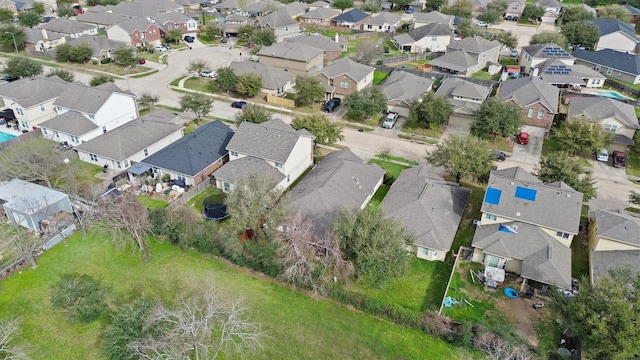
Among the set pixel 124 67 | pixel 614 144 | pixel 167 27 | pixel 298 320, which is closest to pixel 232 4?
pixel 167 27

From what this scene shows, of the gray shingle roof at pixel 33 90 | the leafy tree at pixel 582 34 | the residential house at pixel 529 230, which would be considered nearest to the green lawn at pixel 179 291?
the residential house at pixel 529 230

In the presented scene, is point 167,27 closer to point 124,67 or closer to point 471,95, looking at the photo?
point 124,67

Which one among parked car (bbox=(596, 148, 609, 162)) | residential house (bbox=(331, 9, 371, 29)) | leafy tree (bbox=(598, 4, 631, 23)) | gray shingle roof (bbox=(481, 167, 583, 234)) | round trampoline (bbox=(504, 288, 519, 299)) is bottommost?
round trampoline (bbox=(504, 288, 519, 299))

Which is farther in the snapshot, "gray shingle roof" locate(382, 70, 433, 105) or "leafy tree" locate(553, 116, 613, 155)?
"gray shingle roof" locate(382, 70, 433, 105)

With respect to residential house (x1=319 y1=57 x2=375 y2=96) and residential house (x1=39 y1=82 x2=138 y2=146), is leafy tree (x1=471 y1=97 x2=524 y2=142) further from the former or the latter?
residential house (x1=39 y1=82 x2=138 y2=146)

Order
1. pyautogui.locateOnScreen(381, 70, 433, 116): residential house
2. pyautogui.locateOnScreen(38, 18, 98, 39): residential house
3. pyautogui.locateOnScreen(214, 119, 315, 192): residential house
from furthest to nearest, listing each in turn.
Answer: pyautogui.locateOnScreen(38, 18, 98, 39): residential house < pyautogui.locateOnScreen(381, 70, 433, 116): residential house < pyautogui.locateOnScreen(214, 119, 315, 192): residential house

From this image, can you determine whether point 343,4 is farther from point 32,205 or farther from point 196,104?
point 32,205

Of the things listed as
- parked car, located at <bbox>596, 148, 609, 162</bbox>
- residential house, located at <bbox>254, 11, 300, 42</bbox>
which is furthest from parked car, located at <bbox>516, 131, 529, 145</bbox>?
residential house, located at <bbox>254, 11, 300, 42</bbox>
